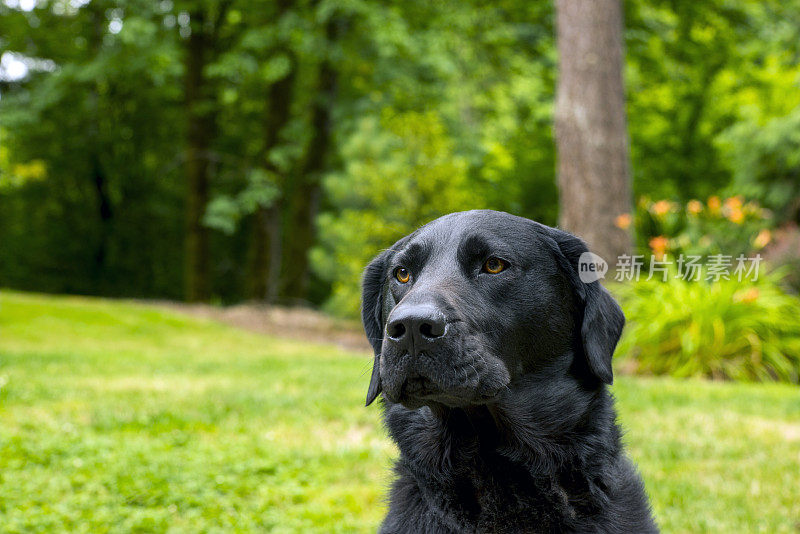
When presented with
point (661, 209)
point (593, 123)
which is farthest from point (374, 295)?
point (661, 209)

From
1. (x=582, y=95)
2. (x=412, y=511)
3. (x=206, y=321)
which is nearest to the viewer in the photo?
(x=412, y=511)

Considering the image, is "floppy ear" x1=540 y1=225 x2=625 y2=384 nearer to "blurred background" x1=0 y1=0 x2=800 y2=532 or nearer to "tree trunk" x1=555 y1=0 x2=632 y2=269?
"blurred background" x1=0 y1=0 x2=800 y2=532

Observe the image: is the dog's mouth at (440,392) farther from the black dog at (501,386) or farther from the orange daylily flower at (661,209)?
the orange daylily flower at (661,209)

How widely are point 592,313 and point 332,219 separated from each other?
42.3ft

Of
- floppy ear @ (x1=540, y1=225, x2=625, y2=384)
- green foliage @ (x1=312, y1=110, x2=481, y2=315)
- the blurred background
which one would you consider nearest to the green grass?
the blurred background

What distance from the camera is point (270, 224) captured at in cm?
1914

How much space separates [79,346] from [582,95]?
8.99 metres

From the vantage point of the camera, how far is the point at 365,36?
17547 mm

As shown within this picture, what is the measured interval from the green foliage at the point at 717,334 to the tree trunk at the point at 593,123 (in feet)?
3.38

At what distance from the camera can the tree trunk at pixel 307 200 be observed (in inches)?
740

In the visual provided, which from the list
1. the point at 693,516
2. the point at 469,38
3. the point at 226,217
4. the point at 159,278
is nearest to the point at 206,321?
the point at 226,217

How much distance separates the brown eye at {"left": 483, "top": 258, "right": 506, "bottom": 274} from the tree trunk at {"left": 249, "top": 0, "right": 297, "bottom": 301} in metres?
16.3

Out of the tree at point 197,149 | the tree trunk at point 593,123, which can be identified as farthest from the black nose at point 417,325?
the tree at point 197,149

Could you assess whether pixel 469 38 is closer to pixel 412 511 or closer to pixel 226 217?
pixel 226 217
